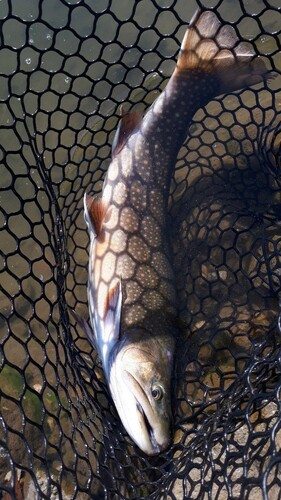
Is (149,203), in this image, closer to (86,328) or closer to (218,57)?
(86,328)

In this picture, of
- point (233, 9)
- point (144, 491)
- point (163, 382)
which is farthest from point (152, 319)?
point (233, 9)

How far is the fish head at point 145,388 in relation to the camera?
2836 millimetres

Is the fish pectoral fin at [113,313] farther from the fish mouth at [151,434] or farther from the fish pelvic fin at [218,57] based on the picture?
the fish pelvic fin at [218,57]

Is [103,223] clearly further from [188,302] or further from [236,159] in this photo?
[236,159]

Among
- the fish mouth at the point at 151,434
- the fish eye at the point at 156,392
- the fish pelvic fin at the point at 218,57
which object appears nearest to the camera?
the fish mouth at the point at 151,434

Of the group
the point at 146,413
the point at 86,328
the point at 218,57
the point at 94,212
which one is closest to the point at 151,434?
the point at 146,413

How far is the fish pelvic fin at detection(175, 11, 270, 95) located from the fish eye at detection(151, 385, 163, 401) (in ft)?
6.11

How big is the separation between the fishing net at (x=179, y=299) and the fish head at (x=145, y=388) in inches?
6.7

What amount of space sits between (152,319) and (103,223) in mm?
666

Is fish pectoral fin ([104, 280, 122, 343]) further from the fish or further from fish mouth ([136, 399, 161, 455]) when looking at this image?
fish mouth ([136, 399, 161, 455])

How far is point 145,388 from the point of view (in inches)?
116

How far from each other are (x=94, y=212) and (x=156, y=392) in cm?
112

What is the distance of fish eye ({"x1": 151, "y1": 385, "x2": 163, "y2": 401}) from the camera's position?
2.93 m

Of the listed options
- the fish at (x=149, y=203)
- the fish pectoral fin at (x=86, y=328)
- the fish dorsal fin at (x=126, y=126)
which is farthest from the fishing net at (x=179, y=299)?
the fish dorsal fin at (x=126, y=126)
